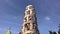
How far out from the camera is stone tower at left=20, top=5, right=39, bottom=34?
40.1m

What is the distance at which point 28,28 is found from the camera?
1624 inches

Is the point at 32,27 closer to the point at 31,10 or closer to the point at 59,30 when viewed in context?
the point at 31,10

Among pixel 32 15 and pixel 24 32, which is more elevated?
pixel 32 15

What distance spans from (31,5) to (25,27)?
25.2 feet

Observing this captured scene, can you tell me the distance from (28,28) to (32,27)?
1.66 m

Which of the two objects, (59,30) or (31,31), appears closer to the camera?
(59,30)

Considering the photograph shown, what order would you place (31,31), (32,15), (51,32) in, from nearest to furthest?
1. (51,32)
2. (31,31)
3. (32,15)

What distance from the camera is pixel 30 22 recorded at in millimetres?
41094

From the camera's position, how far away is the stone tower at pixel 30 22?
4012cm

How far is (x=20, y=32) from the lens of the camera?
42875 mm

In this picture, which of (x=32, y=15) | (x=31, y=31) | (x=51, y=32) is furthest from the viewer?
(x=32, y=15)

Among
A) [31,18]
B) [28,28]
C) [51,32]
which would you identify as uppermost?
[31,18]

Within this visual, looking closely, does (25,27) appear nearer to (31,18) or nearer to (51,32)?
(31,18)

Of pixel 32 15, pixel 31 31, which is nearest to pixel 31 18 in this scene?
pixel 32 15
